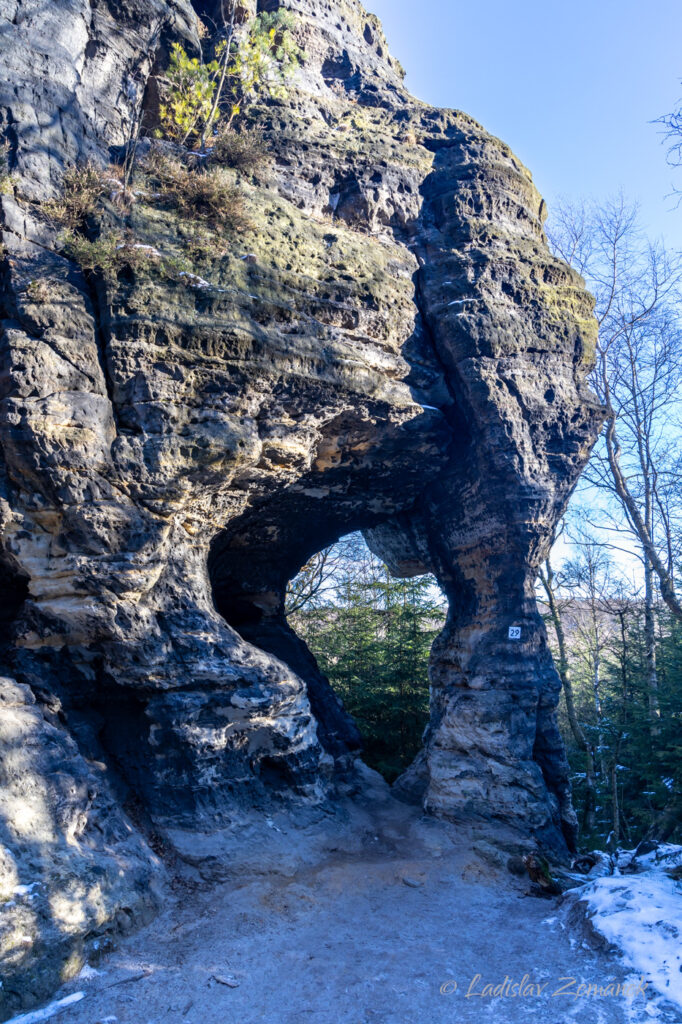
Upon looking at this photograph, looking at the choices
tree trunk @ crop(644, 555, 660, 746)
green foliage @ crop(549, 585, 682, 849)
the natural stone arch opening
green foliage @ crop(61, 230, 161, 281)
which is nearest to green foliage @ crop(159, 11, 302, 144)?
green foliage @ crop(61, 230, 161, 281)

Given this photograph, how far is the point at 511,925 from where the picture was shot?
636 centimetres

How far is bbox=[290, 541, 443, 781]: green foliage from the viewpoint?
12.7 meters

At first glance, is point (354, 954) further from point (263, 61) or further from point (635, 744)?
point (263, 61)

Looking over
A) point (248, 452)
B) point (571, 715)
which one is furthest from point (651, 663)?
point (248, 452)

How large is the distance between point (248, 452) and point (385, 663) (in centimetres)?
757

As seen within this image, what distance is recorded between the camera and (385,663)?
44.1ft

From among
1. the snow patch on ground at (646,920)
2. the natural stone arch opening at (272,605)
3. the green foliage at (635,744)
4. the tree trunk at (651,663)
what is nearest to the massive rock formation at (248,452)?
the natural stone arch opening at (272,605)

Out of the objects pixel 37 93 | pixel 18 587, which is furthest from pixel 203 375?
pixel 37 93

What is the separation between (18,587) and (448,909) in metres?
6.04

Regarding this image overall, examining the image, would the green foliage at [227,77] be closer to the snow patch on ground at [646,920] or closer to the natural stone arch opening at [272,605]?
the natural stone arch opening at [272,605]

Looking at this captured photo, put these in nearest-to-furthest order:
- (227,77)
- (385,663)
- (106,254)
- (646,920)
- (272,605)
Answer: (646,920), (106,254), (227,77), (272,605), (385,663)

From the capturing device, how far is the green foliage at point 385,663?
12.7m

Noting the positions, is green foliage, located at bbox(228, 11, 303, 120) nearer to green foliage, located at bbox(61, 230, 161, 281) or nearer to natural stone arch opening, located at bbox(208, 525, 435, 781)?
green foliage, located at bbox(61, 230, 161, 281)

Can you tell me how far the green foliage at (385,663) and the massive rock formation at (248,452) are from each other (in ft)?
7.21
